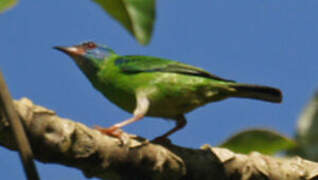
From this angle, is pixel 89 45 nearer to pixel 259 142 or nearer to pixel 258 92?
pixel 258 92

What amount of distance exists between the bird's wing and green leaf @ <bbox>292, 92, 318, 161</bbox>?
184cm

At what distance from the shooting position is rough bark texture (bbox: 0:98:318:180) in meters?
2.55

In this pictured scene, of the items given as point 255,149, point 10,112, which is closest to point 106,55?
point 255,149

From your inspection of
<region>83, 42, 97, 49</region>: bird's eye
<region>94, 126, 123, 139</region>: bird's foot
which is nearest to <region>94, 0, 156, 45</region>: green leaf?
<region>94, 126, 123, 139</region>: bird's foot

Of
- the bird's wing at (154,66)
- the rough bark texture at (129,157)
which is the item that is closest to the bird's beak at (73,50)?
the bird's wing at (154,66)

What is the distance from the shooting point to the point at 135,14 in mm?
2809

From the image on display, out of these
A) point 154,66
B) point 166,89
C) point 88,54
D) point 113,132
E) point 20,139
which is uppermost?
point 88,54

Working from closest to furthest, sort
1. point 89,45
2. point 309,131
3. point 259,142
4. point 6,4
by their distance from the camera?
point 6,4 < point 309,131 < point 259,142 < point 89,45

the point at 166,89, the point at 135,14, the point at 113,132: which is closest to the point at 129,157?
the point at 113,132

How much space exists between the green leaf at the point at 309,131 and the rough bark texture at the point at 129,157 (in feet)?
0.68

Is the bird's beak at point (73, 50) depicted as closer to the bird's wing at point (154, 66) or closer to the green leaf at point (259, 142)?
the bird's wing at point (154, 66)

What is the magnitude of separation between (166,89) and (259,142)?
1692 mm

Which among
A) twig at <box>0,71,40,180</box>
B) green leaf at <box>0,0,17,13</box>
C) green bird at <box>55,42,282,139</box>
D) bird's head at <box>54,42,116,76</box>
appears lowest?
twig at <box>0,71,40,180</box>

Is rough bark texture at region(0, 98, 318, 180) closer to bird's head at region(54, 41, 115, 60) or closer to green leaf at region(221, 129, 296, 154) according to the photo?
green leaf at region(221, 129, 296, 154)
